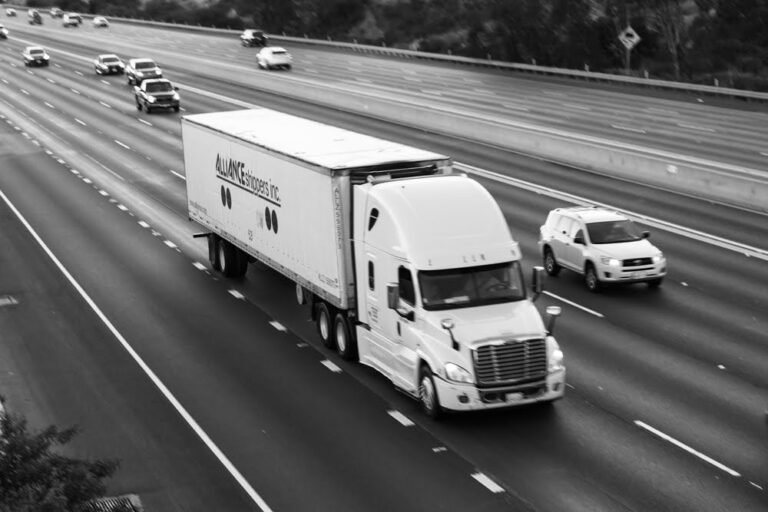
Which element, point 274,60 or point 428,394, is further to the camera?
point 274,60

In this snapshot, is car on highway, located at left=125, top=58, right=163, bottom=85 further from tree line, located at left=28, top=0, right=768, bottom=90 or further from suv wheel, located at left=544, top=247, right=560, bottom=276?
suv wheel, located at left=544, top=247, right=560, bottom=276

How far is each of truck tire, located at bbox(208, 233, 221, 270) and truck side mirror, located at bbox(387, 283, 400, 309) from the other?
35.9ft

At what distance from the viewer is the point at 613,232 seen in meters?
26.8

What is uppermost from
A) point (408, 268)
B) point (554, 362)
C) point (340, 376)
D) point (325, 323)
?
point (408, 268)

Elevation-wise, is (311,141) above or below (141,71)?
above

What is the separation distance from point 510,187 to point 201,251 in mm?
12138

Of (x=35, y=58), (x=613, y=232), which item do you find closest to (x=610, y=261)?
(x=613, y=232)

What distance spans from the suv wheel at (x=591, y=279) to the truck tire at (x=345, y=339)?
705cm

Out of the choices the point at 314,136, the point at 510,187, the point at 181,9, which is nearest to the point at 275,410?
the point at 314,136

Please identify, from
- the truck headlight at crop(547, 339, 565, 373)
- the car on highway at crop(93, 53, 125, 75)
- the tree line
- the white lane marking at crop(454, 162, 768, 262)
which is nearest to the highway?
the white lane marking at crop(454, 162, 768, 262)

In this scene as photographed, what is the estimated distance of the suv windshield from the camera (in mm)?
26516

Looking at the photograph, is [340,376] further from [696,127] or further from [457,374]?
[696,127]

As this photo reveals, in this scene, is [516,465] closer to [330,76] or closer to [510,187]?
[510,187]

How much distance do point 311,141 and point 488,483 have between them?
1027 cm
